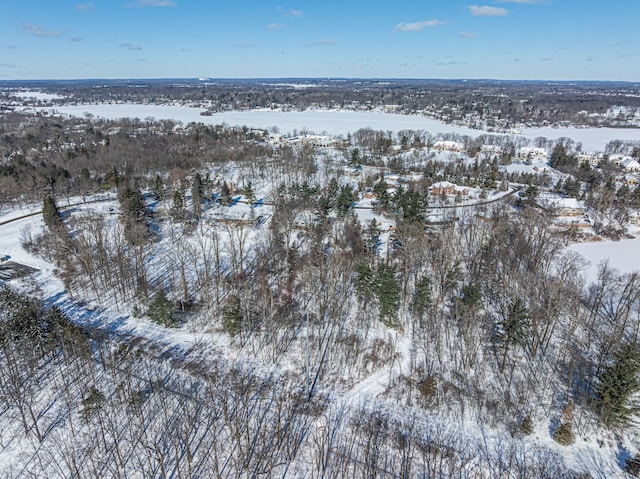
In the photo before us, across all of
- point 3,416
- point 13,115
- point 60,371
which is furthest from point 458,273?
point 13,115

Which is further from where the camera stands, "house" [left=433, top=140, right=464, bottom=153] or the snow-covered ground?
the snow-covered ground

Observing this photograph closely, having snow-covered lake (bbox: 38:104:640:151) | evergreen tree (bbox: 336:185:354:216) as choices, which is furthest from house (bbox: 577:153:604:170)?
evergreen tree (bbox: 336:185:354:216)

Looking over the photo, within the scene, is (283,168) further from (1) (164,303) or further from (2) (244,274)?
(1) (164,303)

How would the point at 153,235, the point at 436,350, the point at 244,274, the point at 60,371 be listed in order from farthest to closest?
the point at 153,235 → the point at 244,274 → the point at 436,350 → the point at 60,371

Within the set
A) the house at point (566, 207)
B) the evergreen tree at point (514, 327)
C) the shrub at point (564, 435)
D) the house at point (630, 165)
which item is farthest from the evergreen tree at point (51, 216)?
the house at point (630, 165)

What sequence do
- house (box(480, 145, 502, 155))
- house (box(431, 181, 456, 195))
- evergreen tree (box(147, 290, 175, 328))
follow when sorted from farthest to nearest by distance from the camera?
house (box(480, 145, 502, 155)) → house (box(431, 181, 456, 195)) → evergreen tree (box(147, 290, 175, 328))

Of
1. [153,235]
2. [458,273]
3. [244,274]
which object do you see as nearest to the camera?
[458,273]

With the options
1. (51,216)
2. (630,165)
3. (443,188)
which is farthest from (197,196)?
(630,165)

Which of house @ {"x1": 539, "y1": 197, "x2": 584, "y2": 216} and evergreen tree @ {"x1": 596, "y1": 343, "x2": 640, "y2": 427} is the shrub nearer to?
evergreen tree @ {"x1": 596, "y1": 343, "x2": 640, "y2": 427}
